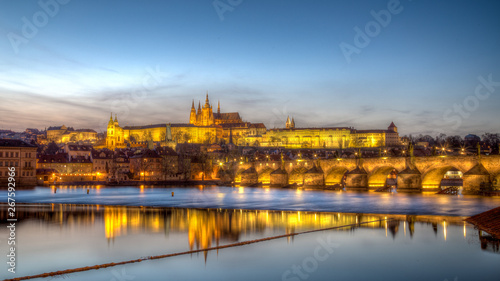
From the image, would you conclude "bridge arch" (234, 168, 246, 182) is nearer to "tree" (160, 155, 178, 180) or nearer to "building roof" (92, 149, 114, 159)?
"tree" (160, 155, 178, 180)

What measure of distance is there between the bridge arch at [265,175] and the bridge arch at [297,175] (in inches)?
213

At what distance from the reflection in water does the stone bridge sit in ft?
60.0

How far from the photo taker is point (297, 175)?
66062mm

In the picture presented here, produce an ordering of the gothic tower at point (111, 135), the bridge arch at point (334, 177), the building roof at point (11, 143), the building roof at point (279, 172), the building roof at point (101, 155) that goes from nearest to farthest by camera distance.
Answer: the building roof at point (11, 143) < the bridge arch at point (334, 177) < the building roof at point (279, 172) < the building roof at point (101, 155) < the gothic tower at point (111, 135)

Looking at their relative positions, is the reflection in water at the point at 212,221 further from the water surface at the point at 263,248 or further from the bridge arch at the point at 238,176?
the bridge arch at the point at 238,176

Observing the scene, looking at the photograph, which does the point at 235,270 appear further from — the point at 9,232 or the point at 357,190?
the point at 357,190

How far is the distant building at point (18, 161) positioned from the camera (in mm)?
58772

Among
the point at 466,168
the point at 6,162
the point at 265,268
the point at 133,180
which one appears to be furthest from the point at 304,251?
the point at 133,180

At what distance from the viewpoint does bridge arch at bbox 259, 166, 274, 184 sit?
71.5 m

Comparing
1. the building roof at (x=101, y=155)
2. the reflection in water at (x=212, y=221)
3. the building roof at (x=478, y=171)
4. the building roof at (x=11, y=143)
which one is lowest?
the reflection in water at (x=212, y=221)

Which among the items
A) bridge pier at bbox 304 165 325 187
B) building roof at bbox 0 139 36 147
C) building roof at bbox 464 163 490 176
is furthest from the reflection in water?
building roof at bbox 0 139 36 147

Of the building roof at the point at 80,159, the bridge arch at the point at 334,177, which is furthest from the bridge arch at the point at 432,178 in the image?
the building roof at the point at 80,159

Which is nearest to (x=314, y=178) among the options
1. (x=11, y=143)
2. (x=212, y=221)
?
(x=212, y=221)

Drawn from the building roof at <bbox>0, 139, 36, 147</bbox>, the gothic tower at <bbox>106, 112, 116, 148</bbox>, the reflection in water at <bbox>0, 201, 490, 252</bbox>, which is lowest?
the reflection in water at <bbox>0, 201, 490, 252</bbox>
